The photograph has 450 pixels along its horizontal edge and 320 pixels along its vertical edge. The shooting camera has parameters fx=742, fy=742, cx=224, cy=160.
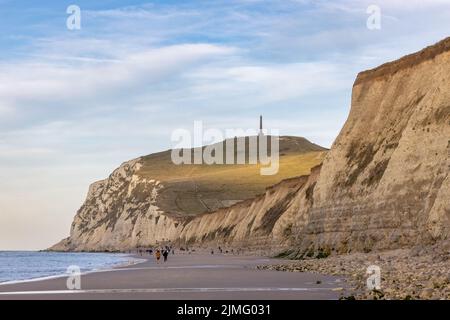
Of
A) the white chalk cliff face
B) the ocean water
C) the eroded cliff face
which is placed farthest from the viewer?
the eroded cliff face

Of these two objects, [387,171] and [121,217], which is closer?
[387,171]

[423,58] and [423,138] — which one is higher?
[423,58]

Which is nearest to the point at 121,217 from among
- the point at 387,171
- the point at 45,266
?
the point at 45,266

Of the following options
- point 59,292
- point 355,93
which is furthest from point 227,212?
point 59,292

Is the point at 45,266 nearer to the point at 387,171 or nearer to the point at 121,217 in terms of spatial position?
the point at 387,171

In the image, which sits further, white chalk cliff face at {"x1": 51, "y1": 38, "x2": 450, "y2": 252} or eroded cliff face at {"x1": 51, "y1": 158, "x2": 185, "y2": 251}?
eroded cliff face at {"x1": 51, "y1": 158, "x2": 185, "y2": 251}

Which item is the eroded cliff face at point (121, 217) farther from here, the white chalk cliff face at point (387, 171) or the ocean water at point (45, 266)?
the white chalk cliff face at point (387, 171)

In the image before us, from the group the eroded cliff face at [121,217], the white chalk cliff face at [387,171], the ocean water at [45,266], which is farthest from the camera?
the eroded cliff face at [121,217]

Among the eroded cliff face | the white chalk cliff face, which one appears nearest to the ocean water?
the white chalk cliff face

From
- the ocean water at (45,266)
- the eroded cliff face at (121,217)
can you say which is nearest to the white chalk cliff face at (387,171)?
the ocean water at (45,266)

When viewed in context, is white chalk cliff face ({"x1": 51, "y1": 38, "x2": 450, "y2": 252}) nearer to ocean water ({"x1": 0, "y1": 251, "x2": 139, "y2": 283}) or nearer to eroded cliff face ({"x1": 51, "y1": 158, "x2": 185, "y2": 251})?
ocean water ({"x1": 0, "y1": 251, "x2": 139, "y2": 283})
